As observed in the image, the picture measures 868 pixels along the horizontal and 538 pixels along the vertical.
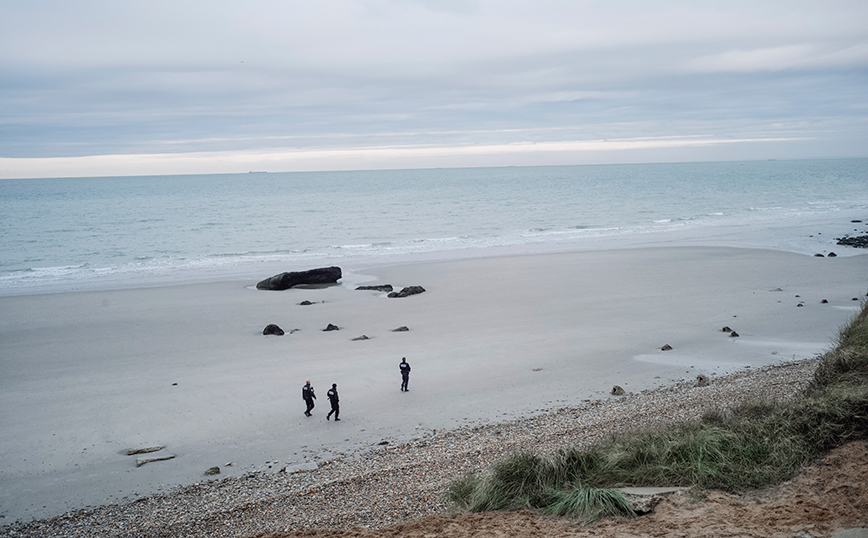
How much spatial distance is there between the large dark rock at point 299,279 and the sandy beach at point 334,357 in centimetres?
111

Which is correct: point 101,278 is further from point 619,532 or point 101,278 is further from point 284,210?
point 284,210

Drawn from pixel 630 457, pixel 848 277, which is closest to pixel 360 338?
pixel 630 457

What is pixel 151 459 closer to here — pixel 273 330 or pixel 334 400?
pixel 334 400

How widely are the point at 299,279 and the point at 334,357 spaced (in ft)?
40.8

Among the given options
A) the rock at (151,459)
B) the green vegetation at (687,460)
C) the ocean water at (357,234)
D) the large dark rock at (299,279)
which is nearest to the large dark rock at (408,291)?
the large dark rock at (299,279)

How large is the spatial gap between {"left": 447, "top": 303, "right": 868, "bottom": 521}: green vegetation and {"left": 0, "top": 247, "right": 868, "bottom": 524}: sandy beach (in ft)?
13.3

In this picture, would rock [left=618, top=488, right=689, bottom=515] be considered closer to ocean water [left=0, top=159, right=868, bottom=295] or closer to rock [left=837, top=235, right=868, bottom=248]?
ocean water [left=0, top=159, right=868, bottom=295]

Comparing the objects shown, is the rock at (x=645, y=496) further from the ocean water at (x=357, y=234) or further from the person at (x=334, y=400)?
the ocean water at (x=357, y=234)

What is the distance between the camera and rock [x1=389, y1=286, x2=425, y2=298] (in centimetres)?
2589

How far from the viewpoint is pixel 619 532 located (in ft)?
20.4

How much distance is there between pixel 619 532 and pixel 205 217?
245 ft

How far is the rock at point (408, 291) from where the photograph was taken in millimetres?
25891

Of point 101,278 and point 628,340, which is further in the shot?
point 101,278

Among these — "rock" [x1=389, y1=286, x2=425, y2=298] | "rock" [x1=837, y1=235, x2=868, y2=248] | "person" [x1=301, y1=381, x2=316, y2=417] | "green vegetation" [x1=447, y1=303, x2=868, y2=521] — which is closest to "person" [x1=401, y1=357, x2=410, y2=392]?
"person" [x1=301, y1=381, x2=316, y2=417]
